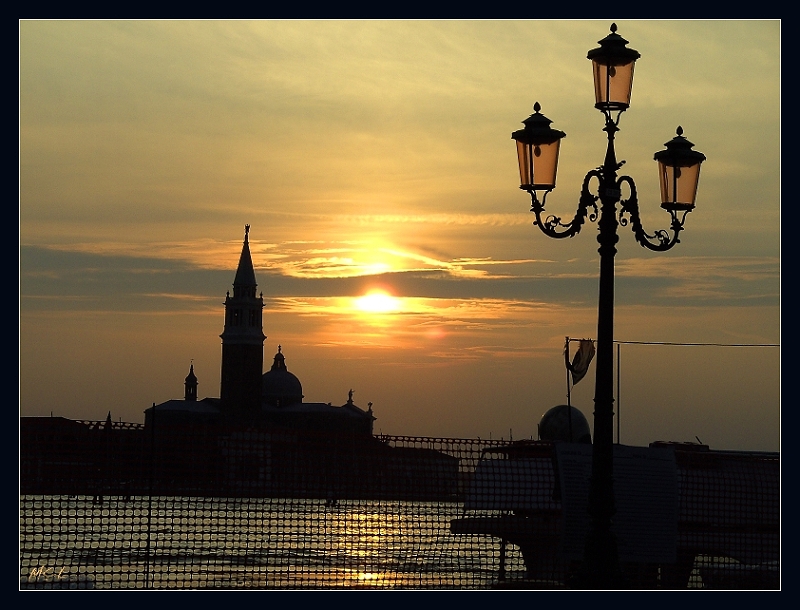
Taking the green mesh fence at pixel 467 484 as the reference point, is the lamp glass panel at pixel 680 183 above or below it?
above

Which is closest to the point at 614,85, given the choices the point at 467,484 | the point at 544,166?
the point at 544,166

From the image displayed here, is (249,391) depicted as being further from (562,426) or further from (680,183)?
(680,183)

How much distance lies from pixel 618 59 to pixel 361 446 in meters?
5.40

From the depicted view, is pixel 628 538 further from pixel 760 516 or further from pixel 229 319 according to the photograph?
pixel 229 319

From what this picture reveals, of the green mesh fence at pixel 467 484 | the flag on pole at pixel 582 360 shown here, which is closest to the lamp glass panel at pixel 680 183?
the green mesh fence at pixel 467 484

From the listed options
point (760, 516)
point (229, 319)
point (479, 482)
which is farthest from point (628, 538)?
point (229, 319)

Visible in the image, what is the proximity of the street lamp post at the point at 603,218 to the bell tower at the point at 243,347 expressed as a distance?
302 feet

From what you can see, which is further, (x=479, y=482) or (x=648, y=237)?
(x=479, y=482)

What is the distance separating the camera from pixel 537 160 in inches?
395

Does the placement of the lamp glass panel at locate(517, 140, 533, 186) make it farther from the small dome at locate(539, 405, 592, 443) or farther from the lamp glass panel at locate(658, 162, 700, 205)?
the small dome at locate(539, 405, 592, 443)

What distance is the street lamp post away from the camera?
946 centimetres

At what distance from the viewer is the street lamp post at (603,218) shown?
946 cm

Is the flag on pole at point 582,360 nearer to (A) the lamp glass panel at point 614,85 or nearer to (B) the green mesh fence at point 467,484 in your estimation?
(B) the green mesh fence at point 467,484

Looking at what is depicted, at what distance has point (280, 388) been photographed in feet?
379
